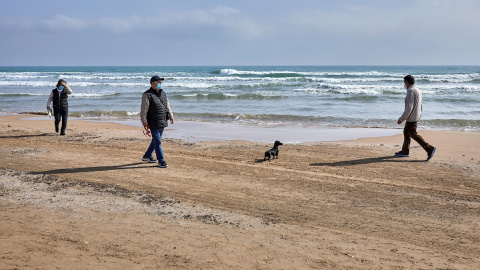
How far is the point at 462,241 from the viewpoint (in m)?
4.55

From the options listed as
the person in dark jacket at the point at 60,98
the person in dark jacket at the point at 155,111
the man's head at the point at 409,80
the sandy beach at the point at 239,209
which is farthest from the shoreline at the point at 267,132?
the person in dark jacket at the point at 155,111

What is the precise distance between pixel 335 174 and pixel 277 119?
28.0 ft

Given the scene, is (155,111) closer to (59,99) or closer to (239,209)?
(239,209)

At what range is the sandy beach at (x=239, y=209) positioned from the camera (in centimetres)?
409

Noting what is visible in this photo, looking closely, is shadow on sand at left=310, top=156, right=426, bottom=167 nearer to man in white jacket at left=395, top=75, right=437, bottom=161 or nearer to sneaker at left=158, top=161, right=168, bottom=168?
man in white jacket at left=395, top=75, right=437, bottom=161

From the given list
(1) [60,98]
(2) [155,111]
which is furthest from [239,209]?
Answer: (1) [60,98]

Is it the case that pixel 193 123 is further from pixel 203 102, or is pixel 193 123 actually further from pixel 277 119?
pixel 203 102

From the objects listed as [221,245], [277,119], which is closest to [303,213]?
[221,245]

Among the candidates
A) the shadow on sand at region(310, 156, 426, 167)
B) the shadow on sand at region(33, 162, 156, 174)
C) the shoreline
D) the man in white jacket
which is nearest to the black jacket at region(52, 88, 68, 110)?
the shoreline

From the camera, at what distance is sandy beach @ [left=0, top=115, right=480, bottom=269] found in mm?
4094

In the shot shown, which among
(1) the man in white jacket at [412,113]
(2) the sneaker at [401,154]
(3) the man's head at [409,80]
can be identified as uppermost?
(3) the man's head at [409,80]

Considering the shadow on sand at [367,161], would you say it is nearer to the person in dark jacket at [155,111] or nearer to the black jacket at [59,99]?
the person in dark jacket at [155,111]

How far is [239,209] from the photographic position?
17.9 ft

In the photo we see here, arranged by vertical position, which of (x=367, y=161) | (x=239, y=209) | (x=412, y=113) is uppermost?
(x=412, y=113)
